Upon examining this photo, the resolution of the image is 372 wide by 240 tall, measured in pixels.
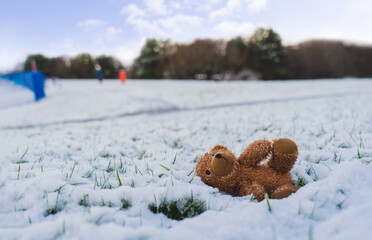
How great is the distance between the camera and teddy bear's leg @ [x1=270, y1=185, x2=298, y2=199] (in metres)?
1.42

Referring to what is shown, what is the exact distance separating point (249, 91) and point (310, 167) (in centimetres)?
911

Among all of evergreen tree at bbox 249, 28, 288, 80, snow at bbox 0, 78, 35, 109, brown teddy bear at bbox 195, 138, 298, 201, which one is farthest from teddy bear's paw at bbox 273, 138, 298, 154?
evergreen tree at bbox 249, 28, 288, 80

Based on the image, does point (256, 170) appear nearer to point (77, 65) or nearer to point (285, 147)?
point (285, 147)

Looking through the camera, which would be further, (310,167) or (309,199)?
(310,167)

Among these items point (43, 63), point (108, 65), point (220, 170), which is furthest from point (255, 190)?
point (43, 63)

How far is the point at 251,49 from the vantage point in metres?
22.1

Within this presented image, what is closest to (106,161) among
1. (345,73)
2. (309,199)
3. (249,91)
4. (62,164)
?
(62,164)

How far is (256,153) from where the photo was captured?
1603mm

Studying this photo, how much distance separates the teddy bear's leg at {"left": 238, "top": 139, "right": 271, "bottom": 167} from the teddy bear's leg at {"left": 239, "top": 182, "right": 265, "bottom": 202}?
17 cm

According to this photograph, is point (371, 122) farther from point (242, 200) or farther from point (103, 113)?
point (103, 113)

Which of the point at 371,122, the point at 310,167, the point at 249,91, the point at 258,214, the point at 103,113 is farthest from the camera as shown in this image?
the point at 249,91

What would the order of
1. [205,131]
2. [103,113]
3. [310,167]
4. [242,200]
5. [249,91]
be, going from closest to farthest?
1. [242,200]
2. [310,167]
3. [205,131]
4. [103,113]
5. [249,91]

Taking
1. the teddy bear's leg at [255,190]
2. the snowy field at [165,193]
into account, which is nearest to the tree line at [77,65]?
the snowy field at [165,193]

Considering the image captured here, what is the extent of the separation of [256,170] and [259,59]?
74.4ft
